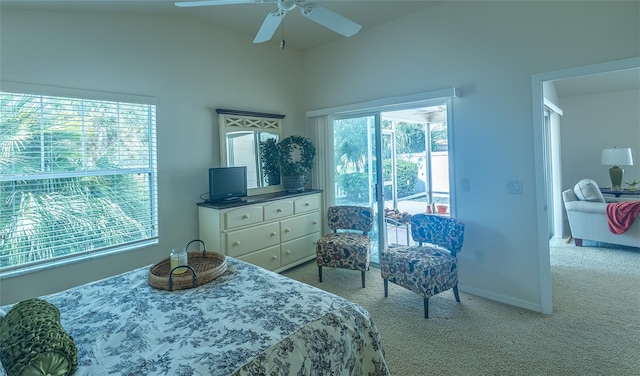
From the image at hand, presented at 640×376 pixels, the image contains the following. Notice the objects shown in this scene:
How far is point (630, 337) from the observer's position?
2.33 metres

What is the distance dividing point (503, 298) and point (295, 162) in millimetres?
2878

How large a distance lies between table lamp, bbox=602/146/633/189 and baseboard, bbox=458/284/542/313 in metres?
4.11

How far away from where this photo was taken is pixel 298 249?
4.02m

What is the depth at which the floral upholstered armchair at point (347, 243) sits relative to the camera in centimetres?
338

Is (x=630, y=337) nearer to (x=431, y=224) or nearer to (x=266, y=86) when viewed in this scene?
(x=431, y=224)

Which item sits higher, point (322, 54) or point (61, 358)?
point (322, 54)

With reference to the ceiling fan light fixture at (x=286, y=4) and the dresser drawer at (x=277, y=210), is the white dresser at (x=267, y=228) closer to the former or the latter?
the dresser drawer at (x=277, y=210)

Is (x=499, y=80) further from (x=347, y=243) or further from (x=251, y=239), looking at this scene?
(x=251, y=239)

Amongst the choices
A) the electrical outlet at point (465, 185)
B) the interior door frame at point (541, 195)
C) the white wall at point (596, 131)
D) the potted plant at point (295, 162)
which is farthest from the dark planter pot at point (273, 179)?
the white wall at point (596, 131)

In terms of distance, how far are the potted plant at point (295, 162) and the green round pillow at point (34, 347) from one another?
308 centimetres

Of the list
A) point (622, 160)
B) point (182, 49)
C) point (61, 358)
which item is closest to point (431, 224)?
point (61, 358)

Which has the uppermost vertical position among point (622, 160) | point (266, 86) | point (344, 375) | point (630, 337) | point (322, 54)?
point (322, 54)

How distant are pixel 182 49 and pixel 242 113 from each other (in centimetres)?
93

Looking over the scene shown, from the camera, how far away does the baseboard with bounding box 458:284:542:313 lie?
2.79m
